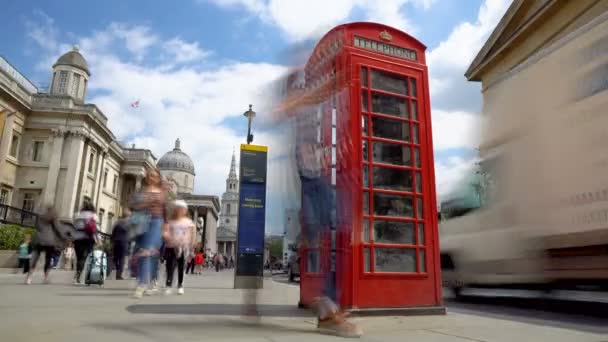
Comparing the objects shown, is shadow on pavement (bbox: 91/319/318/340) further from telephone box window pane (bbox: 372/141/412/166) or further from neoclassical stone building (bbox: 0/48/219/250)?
neoclassical stone building (bbox: 0/48/219/250)

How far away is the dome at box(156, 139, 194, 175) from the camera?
91500 millimetres

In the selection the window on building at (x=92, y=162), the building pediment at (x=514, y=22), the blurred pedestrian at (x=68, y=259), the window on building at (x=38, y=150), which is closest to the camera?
the building pediment at (x=514, y=22)

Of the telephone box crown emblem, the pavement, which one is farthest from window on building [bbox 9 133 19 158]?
the telephone box crown emblem

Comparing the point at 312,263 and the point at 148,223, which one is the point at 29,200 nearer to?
the point at 148,223

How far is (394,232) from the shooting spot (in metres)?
4.82

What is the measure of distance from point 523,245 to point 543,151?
67cm

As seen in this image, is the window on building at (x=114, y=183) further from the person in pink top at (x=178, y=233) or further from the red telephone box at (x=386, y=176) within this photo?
the red telephone box at (x=386, y=176)

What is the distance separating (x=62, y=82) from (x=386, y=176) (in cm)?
4825

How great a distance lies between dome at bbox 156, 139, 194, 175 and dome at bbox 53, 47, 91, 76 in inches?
1823

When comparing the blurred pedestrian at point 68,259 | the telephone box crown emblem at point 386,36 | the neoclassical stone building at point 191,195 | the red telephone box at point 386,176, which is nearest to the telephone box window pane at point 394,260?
the red telephone box at point 386,176

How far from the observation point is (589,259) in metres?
3.94

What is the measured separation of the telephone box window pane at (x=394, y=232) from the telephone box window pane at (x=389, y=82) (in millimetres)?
1661

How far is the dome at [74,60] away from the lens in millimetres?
44412

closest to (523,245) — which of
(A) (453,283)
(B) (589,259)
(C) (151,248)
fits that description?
(B) (589,259)
